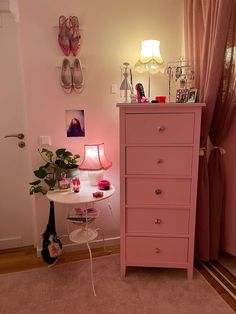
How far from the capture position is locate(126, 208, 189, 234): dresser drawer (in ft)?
5.57

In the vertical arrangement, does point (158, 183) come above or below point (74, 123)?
below

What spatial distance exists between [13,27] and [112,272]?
2.16 metres

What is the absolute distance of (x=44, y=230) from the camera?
210 centimetres

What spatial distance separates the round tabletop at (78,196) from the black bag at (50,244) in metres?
0.19

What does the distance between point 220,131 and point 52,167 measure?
1.37 m

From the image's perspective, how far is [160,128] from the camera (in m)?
1.59

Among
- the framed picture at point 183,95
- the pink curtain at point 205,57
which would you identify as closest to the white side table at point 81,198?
the pink curtain at point 205,57

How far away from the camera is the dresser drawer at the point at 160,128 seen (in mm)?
1578

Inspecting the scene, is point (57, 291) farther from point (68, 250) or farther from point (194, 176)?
point (194, 176)

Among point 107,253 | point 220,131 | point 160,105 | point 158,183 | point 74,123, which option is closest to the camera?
point 160,105

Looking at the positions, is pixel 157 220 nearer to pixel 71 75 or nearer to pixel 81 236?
pixel 81 236

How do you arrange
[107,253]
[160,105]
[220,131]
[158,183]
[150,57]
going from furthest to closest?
[107,253] < [150,57] < [220,131] < [158,183] < [160,105]

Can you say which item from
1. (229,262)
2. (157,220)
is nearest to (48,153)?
(157,220)

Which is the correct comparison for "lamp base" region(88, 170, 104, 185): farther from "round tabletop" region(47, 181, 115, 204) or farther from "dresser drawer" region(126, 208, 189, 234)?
"dresser drawer" region(126, 208, 189, 234)
